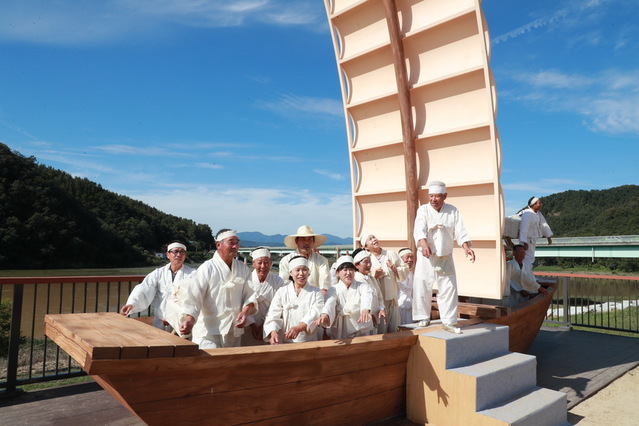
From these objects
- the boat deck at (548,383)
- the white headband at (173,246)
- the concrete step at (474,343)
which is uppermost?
the white headband at (173,246)

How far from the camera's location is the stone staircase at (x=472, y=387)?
10.5ft

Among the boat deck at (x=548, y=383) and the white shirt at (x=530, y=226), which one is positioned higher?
the white shirt at (x=530, y=226)

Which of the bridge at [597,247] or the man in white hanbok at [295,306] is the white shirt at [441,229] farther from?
the bridge at [597,247]

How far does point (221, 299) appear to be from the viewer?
3.22m

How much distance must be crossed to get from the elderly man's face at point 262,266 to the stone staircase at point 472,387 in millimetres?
1352

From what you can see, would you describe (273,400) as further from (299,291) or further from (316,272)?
(316,272)

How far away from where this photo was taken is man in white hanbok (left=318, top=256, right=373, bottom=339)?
355 centimetres

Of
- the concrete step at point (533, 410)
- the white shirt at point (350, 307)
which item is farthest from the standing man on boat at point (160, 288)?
the concrete step at point (533, 410)

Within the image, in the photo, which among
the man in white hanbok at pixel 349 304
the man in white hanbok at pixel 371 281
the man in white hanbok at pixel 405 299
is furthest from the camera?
the man in white hanbok at pixel 405 299

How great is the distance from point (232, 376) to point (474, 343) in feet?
6.77

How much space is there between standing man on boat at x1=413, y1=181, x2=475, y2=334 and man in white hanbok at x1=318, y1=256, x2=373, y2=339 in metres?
0.73

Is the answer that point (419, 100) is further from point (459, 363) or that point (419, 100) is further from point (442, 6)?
point (459, 363)

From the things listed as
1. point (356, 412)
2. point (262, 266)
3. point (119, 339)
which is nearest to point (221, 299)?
point (262, 266)

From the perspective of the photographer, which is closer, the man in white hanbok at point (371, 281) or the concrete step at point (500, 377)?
the concrete step at point (500, 377)
